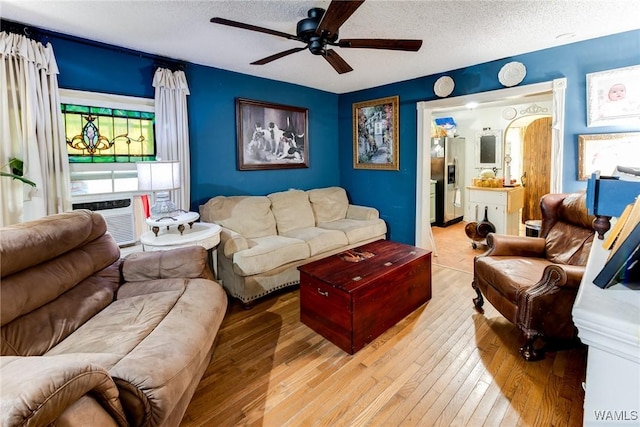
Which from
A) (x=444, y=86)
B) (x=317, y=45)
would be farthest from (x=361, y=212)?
(x=317, y=45)

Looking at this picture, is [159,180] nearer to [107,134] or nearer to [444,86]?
[107,134]

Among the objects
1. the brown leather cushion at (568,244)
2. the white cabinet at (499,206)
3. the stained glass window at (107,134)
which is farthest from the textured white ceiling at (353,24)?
the white cabinet at (499,206)

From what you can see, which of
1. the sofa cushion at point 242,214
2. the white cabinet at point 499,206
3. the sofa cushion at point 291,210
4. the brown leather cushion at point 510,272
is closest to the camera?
the brown leather cushion at point 510,272

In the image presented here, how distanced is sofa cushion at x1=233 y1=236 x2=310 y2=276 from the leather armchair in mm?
1672

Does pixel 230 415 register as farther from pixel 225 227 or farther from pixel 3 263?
pixel 225 227

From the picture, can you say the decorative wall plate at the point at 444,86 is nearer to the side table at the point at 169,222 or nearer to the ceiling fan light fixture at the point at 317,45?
the ceiling fan light fixture at the point at 317,45

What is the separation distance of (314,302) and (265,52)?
2373 mm

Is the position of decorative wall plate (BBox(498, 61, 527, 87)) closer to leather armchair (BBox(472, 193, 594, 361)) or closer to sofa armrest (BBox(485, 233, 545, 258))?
leather armchair (BBox(472, 193, 594, 361))

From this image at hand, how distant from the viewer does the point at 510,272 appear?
2.43m

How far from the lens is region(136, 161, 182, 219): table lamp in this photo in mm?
2656

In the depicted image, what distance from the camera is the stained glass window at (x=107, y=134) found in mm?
2824

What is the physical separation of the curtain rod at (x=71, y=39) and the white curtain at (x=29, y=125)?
0.24 ft

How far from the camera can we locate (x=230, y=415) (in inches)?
68.7

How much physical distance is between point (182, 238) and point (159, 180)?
20.3 inches
